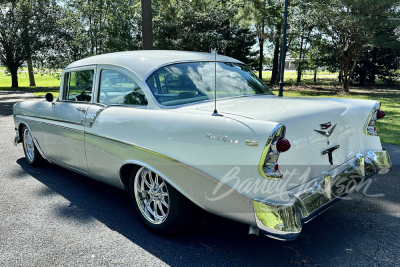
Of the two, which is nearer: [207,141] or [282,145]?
[282,145]

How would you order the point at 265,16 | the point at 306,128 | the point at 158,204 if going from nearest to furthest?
1. the point at 306,128
2. the point at 158,204
3. the point at 265,16

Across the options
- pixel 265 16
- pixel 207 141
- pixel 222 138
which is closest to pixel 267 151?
pixel 222 138

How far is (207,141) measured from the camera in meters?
2.43

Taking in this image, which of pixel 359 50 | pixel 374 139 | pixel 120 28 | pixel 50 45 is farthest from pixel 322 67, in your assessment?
pixel 374 139

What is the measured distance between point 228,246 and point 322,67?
91.0ft

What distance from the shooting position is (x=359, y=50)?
56.6 feet

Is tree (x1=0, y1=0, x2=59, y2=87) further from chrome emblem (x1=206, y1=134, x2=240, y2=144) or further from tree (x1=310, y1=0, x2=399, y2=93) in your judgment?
chrome emblem (x1=206, y1=134, x2=240, y2=144)

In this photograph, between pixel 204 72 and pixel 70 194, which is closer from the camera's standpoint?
pixel 204 72

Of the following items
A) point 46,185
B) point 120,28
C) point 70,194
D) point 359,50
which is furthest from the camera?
point 120,28

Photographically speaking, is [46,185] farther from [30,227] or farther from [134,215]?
[134,215]

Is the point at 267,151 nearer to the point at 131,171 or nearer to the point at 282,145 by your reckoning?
the point at 282,145

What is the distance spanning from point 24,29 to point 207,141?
27.7 meters

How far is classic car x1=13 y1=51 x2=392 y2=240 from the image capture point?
2264 millimetres

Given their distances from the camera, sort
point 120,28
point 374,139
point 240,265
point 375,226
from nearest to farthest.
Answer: point 240,265 < point 375,226 < point 374,139 < point 120,28
